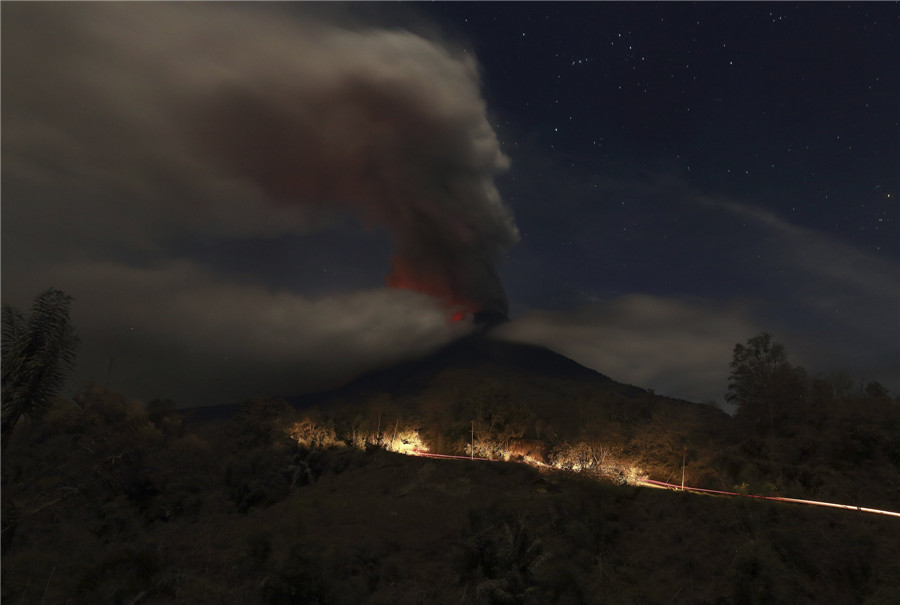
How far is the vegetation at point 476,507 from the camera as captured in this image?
28438 millimetres

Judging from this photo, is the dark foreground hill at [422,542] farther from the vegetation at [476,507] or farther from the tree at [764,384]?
the tree at [764,384]

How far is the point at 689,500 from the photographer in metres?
41.1

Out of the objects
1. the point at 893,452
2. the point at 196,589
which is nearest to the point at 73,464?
the point at 196,589

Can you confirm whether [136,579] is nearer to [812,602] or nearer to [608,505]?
[608,505]

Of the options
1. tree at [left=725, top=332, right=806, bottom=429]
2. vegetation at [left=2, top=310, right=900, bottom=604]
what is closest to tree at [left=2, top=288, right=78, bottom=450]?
vegetation at [left=2, top=310, right=900, bottom=604]

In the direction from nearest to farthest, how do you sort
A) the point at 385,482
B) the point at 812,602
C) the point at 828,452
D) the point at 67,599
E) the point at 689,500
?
the point at 67,599, the point at 812,602, the point at 689,500, the point at 828,452, the point at 385,482

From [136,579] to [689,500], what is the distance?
4038cm

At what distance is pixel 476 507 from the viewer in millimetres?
45000

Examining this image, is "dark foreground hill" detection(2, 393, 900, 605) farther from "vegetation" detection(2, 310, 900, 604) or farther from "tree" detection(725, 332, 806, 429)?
"tree" detection(725, 332, 806, 429)

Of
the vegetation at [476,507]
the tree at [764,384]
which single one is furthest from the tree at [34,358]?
the tree at [764,384]

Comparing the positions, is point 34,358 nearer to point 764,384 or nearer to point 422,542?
point 422,542

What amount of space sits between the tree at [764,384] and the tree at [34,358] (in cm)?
6384

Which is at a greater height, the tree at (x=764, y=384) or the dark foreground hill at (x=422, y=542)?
the tree at (x=764, y=384)

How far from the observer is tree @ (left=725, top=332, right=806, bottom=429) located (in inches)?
2226
